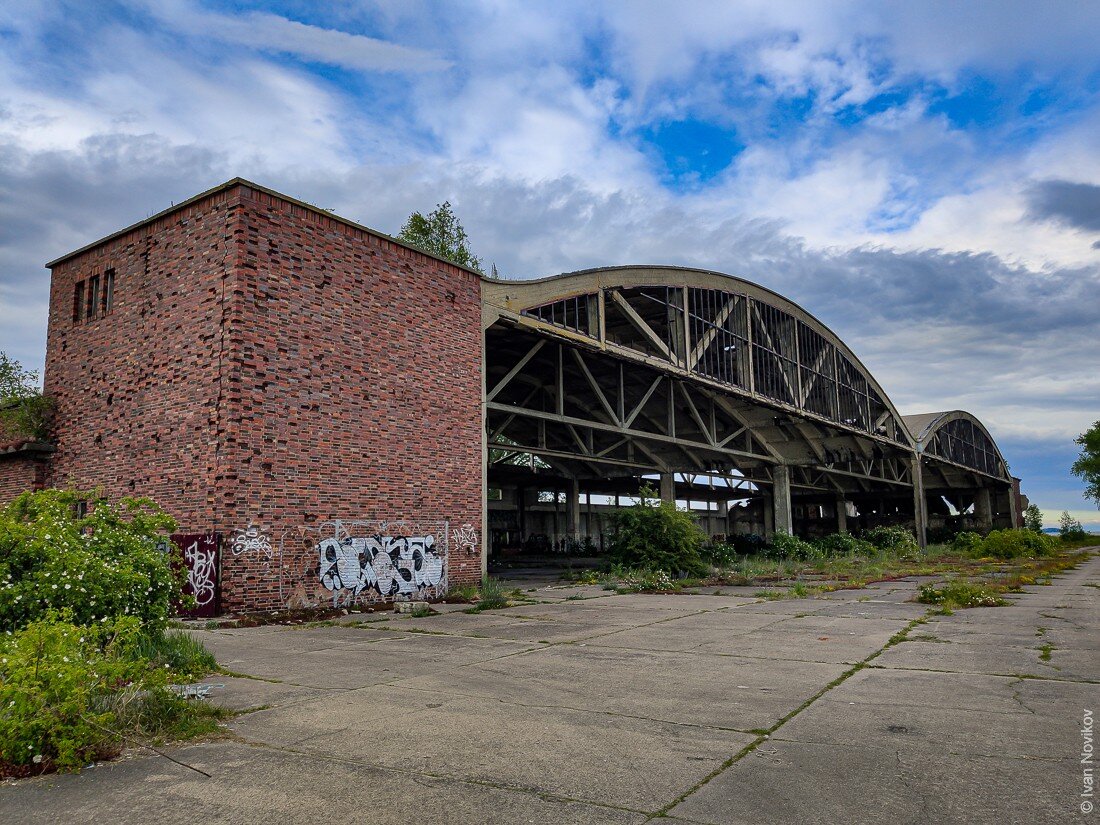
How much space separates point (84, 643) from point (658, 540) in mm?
18919

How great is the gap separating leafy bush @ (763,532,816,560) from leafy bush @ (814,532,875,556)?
10.1 ft

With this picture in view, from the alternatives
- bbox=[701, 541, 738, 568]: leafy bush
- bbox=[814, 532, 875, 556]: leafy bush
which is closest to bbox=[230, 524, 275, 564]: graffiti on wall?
bbox=[701, 541, 738, 568]: leafy bush

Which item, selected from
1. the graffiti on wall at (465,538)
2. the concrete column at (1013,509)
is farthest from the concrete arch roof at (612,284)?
the concrete column at (1013,509)

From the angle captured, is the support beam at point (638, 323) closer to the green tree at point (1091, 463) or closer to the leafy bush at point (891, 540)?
the leafy bush at point (891, 540)

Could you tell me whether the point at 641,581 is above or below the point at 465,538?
below

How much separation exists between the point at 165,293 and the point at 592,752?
1401cm

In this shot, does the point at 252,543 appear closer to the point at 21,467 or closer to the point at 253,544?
the point at 253,544

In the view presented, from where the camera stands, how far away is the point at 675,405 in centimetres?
3347

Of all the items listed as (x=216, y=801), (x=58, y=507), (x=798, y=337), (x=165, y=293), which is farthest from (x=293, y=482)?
(x=798, y=337)

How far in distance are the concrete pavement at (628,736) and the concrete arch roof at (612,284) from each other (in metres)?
10.9

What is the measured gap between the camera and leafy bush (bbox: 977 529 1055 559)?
3491cm

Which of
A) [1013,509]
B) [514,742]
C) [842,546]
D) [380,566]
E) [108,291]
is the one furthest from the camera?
[1013,509]

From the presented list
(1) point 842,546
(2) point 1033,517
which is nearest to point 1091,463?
(2) point 1033,517

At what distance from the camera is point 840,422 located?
35.4 meters
